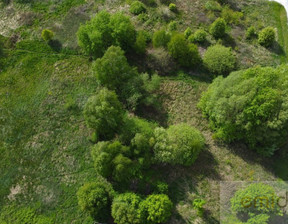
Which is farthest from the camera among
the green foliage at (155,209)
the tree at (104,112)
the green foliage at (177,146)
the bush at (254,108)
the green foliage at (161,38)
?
the green foliage at (161,38)

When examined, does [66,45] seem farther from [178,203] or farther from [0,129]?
[178,203]

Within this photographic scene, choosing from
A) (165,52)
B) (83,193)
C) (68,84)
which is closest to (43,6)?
(68,84)

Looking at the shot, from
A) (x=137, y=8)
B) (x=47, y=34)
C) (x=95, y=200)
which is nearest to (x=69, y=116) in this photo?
(x=95, y=200)

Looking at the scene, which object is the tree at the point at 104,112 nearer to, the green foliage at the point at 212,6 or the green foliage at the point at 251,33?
the green foliage at the point at 212,6

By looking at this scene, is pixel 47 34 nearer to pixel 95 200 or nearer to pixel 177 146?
pixel 95 200

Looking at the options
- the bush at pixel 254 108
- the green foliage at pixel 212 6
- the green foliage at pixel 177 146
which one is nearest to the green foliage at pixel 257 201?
the bush at pixel 254 108

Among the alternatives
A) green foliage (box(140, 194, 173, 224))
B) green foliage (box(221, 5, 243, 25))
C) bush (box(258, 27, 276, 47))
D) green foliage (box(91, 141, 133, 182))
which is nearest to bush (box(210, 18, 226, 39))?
green foliage (box(221, 5, 243, 25))
